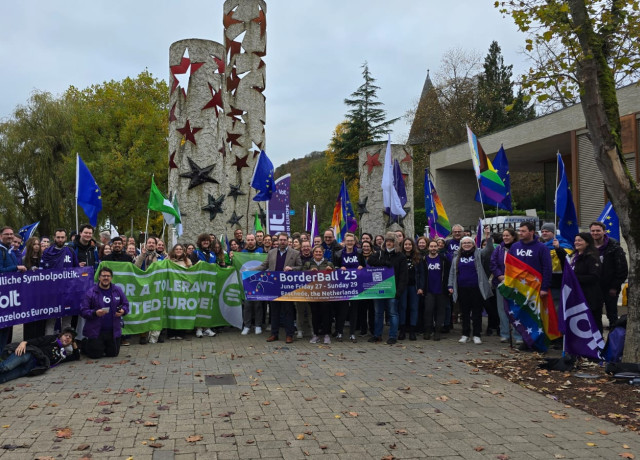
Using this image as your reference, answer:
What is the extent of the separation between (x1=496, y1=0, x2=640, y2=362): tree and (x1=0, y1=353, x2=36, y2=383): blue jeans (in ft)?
25.3

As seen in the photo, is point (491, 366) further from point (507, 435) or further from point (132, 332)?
point (132, 332)

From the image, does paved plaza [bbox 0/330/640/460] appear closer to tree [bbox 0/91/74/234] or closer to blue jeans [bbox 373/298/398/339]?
blue jeans [bbox 373/298/398/339]

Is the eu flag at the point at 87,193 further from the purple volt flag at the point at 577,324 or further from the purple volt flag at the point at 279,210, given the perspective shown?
the purple volt flag at the point at 577,324

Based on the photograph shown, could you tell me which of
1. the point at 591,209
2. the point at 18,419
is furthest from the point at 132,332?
the point at 591,209

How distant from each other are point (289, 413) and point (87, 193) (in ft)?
23.8

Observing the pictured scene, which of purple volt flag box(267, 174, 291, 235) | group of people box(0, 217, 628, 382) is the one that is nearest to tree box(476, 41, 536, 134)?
purple volt flag box(267, 174, 291, 235)

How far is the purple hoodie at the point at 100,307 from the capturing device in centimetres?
884

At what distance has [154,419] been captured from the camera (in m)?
5.71

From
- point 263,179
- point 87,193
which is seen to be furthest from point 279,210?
point 87,193

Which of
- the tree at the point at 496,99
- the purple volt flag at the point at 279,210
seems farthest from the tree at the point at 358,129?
the purple volt flag at the point at 279,210

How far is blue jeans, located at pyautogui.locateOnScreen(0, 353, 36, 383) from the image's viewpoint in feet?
23.8

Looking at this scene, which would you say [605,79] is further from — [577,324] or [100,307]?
[100,307]

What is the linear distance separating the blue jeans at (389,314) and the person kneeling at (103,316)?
4.40 meters

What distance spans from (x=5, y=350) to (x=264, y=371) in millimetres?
3552
